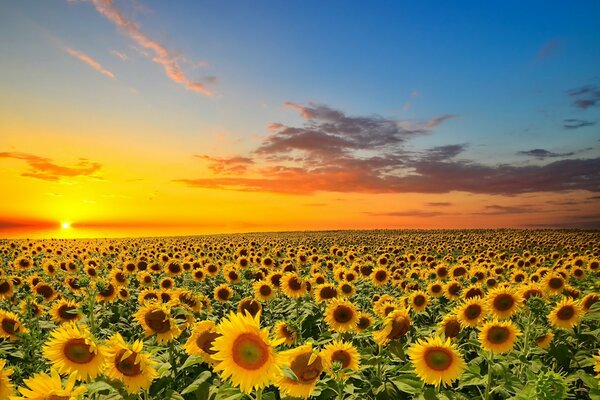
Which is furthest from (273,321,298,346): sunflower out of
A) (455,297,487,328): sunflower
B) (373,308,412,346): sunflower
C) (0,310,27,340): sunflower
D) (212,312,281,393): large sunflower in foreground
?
(0,310,27,340): sunflower

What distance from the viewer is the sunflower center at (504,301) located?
882cm

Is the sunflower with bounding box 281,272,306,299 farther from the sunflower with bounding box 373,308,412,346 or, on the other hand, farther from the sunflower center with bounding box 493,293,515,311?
the sunflower with bounding box 373,308,412,346

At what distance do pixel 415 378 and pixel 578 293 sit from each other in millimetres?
8779

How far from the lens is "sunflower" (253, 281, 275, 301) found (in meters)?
13.0

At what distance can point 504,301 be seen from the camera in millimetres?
8844

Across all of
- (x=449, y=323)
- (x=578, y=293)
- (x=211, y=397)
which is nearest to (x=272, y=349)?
(x=211, y=397)

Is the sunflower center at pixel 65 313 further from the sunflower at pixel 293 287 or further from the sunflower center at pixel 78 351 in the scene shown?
the sunflower center at pixel 78 351

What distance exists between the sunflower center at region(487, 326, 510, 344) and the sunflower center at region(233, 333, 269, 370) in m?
4.60

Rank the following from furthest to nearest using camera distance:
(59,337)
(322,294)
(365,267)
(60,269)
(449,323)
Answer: (60,269), (365,267), (322,294), (449,323), (59,337)

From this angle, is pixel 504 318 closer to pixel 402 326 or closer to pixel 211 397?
pixel 402 326

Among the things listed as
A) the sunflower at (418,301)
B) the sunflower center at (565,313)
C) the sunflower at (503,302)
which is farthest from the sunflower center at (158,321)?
the sunflower center at (565,313)

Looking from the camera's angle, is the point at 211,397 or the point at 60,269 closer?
the point at 211,397

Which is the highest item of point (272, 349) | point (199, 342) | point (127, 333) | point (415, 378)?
point (272, 349)

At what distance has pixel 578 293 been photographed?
12.0 metres
